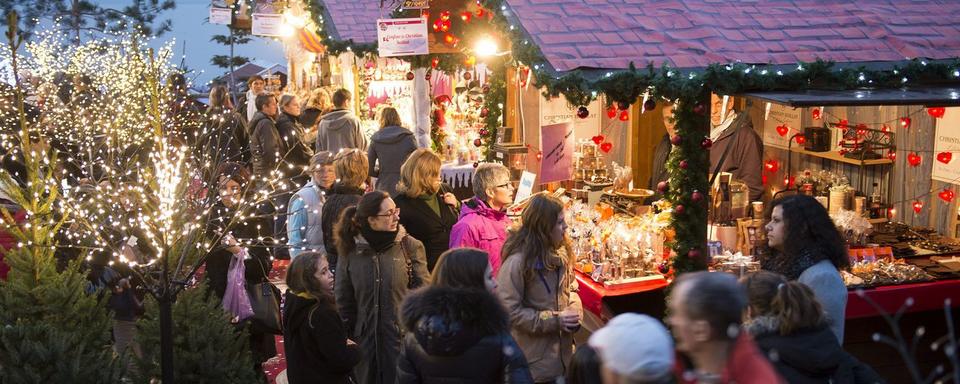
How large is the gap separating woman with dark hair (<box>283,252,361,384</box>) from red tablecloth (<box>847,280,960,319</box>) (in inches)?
126

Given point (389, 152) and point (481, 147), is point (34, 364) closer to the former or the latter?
point (389, 152)

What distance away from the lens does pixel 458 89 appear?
12.1m

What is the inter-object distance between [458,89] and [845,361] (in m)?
8.74

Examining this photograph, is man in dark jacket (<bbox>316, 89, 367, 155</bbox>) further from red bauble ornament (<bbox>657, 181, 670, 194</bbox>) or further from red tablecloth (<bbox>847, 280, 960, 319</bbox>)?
red tablecloth (<bbox>847, 280, 960, 319</bbox>)

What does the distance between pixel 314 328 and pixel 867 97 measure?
11.1ft

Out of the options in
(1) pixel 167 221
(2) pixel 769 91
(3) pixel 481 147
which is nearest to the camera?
(1) pixel 167 221

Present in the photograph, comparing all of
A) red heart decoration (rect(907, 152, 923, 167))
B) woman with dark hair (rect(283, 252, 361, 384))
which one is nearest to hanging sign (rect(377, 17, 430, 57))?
red heart decoration (rect(907, 152, 923, 167))

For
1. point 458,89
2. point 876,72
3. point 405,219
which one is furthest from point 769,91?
point 458,89

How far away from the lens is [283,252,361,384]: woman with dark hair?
466cm

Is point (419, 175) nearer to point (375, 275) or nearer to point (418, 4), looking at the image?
point (375, 275)

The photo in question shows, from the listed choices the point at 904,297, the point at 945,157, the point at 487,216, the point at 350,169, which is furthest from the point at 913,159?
the point at 350,169

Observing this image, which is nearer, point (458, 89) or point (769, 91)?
point (769, 91)

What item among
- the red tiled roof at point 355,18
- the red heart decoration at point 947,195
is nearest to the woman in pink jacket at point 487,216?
the red heart decoration at point 947,195

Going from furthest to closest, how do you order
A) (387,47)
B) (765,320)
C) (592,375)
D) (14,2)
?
(14,2), (387,47), (765,320), (592,375)
